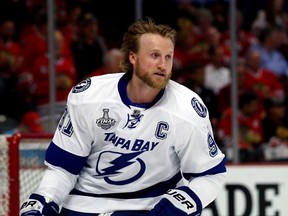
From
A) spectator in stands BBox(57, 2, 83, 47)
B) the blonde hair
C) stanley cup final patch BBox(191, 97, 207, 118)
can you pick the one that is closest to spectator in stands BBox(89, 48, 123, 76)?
spectator in stands BBox(57, 2, 83, 47)

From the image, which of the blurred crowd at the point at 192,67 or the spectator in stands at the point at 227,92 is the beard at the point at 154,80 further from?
the spectator in stands at the point at 227,92

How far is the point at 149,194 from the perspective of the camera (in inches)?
128

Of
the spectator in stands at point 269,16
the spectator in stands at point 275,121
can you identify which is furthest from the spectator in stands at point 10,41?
the spectator in stands at point 269,16

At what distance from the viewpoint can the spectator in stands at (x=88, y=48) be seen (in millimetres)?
6355

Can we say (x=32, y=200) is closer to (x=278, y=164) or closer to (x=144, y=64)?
(x=144, y=64)

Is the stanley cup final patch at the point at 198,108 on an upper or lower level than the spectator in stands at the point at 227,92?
upper

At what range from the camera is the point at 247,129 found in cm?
610

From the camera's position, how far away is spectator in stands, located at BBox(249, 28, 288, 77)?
709 cm

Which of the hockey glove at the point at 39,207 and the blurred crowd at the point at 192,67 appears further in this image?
the blurred crowd at the point at 192,67

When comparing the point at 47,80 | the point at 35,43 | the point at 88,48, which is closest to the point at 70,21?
the point at 88,48

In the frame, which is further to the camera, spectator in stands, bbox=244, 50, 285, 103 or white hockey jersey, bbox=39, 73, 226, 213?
spectator in stands, bbox=244, 50, 285, 103

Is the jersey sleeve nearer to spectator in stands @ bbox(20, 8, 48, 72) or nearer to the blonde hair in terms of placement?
the blonde hair

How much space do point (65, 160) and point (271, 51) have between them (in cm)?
423

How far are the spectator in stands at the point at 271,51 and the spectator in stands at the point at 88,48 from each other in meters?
1.28
